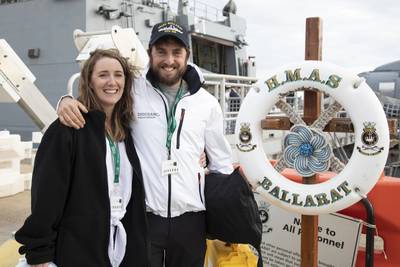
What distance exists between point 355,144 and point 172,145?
0.89 m

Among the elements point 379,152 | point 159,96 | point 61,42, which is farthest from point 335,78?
point 61,42

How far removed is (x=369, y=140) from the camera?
1.96 metres

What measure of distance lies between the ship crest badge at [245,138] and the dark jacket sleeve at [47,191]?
0.98m

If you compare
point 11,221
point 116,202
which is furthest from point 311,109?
point 11,221

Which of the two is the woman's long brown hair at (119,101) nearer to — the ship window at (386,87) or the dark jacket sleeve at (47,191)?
the dark jacket sleeve at (47,191)

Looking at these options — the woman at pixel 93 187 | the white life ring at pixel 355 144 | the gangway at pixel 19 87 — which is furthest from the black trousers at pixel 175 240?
the gangway at pixel 19 87

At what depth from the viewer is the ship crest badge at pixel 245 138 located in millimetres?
2254

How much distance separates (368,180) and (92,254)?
1.29 meters

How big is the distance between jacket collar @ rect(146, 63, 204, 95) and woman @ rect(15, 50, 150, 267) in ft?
0.40

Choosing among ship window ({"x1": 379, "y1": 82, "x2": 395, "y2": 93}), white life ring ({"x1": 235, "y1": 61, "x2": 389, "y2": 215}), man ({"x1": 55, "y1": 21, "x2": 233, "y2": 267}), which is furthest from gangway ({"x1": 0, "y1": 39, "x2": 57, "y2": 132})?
ship window ({"x1": 379, "y1": 82, "x2": 395, "y2": 93})

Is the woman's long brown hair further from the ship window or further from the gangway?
the ship window

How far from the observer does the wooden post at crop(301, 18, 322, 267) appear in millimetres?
2154

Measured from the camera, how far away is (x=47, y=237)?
1.60m

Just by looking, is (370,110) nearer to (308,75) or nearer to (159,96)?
(308,75)
